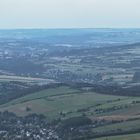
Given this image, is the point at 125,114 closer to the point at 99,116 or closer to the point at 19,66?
the point at 99,116

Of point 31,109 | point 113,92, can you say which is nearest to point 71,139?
point 31,109

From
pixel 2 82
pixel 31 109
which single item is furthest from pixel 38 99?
pixel 2 82

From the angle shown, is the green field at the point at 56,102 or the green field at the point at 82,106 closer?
the green field at the point at 82,106

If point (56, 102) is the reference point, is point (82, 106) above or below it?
below

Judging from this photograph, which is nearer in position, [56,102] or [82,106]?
[82,106]

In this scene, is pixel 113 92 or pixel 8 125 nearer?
pixel 8 125

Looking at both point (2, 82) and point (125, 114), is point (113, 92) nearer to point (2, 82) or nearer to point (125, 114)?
point (125, 114)

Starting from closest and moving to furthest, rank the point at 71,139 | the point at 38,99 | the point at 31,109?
the point at 71,139 → the point at 31,109 → the point at 38,99

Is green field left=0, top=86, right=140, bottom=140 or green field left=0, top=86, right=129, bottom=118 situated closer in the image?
green field left=0, top=86, right=140, bottom=140

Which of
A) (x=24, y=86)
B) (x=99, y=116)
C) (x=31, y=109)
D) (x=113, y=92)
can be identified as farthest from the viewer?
(x=24, y=86)
